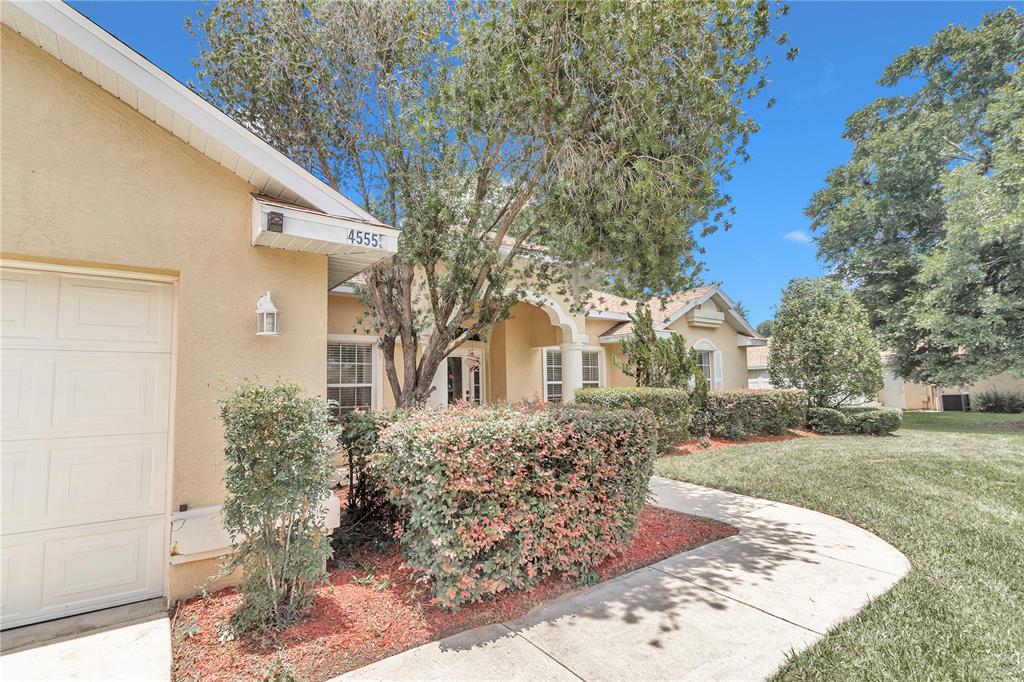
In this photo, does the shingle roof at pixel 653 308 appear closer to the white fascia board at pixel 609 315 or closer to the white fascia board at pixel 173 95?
the white fascia board at pixel 609 315

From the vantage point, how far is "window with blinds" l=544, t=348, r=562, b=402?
14.9 meters

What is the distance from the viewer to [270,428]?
12.2ft

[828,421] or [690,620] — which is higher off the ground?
[828,421]

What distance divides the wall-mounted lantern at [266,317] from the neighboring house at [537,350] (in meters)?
4.13

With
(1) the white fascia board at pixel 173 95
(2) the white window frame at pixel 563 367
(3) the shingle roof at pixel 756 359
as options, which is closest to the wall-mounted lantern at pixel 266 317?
(1) the white fascia board at pixel 173 95

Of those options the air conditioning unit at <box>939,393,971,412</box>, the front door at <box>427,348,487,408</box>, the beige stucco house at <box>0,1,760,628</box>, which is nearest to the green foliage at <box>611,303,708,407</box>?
the front door at <box>427,348,487,408</box>

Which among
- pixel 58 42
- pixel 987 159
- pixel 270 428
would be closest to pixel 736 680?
pixel 270 428

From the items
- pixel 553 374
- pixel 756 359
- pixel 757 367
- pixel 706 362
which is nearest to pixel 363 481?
pixel 553 374

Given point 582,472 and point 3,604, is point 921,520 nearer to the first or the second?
point 582,472

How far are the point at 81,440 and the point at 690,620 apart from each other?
5.61 meters

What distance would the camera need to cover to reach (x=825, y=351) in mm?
16156

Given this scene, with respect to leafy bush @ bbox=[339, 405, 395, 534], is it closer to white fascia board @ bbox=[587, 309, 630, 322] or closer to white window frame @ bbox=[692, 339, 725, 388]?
white fascia board @ bbox=[587, 309, 630, 322]

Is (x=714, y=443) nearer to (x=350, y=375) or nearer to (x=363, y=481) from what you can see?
(x=350, y=375)

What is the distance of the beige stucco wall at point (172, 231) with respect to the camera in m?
3.88
